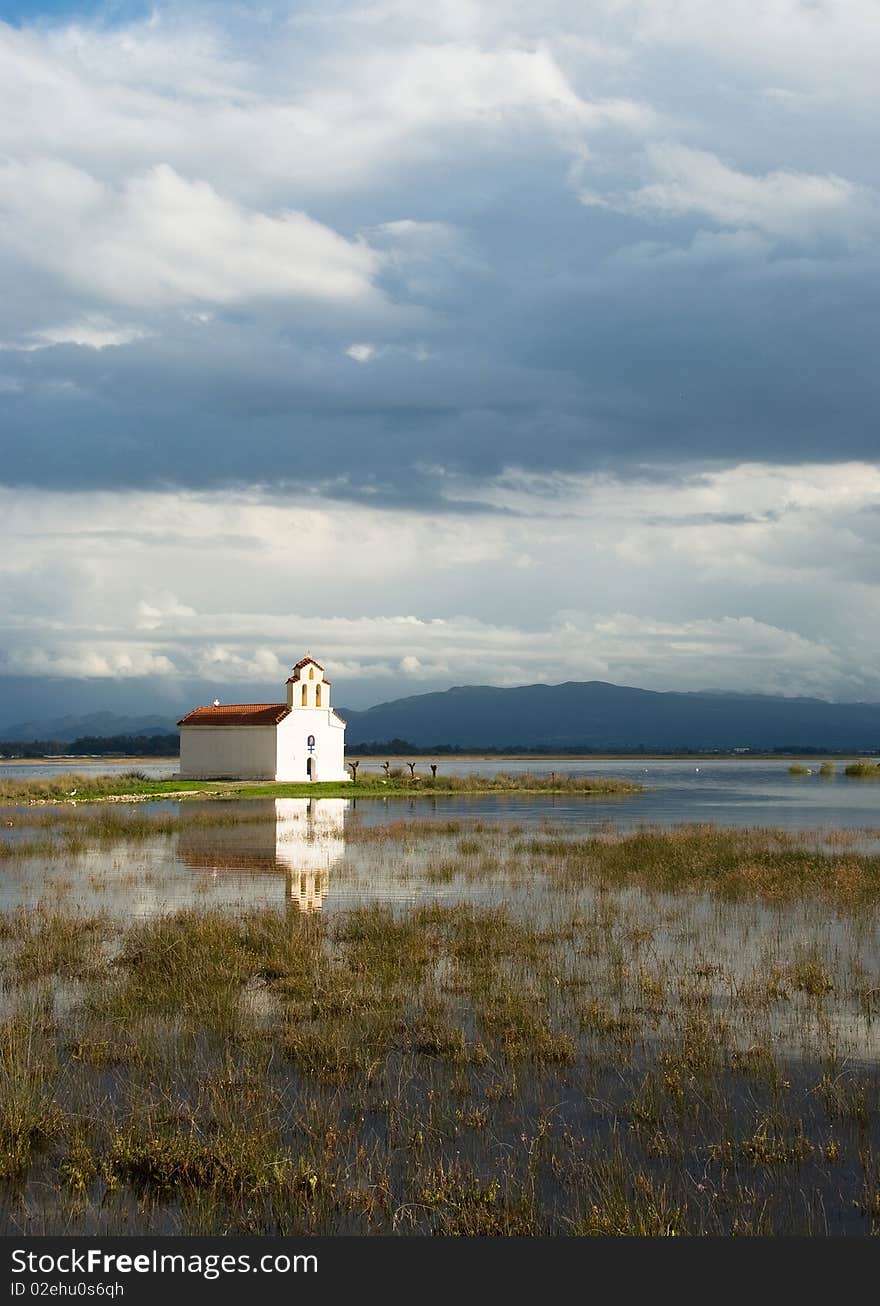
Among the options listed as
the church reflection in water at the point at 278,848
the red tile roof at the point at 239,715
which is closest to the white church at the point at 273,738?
the red tile roof at the point at 239,715

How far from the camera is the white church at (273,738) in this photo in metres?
85.1

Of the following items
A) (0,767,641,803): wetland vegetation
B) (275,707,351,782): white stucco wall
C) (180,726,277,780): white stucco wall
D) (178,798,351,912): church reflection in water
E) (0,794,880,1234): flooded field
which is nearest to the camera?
(0,794,880,1234): flooded field

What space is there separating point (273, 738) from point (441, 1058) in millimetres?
71459

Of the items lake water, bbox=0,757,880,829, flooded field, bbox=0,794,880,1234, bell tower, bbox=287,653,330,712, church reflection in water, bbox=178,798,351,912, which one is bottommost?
lake water, bbox=0,757,880,829

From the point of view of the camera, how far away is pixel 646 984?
17.6 m

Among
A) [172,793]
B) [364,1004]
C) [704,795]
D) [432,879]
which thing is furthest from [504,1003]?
[704,795]

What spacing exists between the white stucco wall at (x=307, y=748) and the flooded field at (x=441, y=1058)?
55405mm

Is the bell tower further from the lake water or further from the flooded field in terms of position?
the flooded field

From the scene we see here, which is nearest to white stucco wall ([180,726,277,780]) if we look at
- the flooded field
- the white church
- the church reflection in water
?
the white church

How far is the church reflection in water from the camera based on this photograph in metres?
30.5

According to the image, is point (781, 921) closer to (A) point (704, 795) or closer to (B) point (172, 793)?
(B) point (172, 793)

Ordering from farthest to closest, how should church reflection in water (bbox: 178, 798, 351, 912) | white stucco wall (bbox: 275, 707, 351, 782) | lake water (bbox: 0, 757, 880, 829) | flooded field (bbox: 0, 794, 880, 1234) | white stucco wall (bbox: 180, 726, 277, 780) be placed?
white stucco wall (bbox: 180, 726, 277, 780)
white stucco wall (bbox: 275, 707, 351, 782)
lake water (bbox: 0, 757, 880, 829)
church reflection in water (bbox: 178, 798, 351, 912)
flooded field (bbox: 0, 794, 880, 1234)

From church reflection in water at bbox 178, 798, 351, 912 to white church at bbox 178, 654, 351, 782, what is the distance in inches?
921

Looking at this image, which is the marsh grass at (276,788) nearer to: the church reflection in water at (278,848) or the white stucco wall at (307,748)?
the white stucco wall at (307,748)
